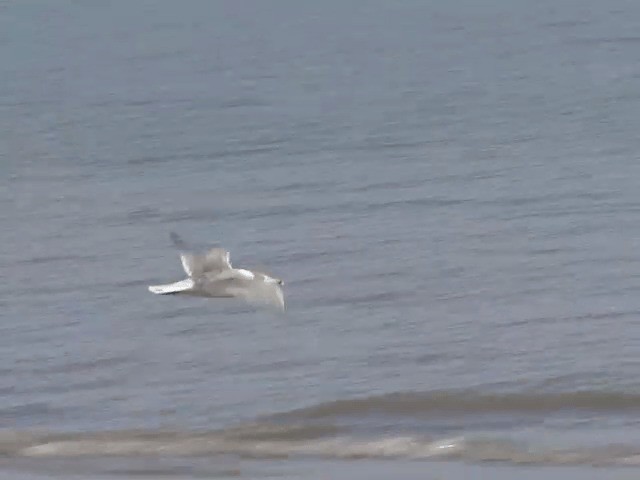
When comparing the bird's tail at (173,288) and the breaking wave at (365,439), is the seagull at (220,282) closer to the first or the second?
the bird's tail at (173,288)

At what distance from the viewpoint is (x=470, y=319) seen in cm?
1188

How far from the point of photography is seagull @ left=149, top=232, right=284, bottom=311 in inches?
375

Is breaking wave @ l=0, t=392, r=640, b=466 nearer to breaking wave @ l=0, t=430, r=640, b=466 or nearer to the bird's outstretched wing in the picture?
breaking wave @ l=0, t=430, r=640, b=466

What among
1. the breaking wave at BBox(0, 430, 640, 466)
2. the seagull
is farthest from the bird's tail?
the breaking wave at BBox(0, 430, 640, 466)

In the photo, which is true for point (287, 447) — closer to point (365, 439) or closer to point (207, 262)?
point (365, 439)

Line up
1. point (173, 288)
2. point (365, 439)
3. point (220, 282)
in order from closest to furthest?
point (173, 288)
point (220, 282)
point (365, 439)

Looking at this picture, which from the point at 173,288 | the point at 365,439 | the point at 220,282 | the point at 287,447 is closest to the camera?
the point at 173,288

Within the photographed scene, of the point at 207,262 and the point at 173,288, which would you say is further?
the point at 207,262

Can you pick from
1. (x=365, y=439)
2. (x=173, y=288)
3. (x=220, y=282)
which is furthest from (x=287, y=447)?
(x=173, y=288)

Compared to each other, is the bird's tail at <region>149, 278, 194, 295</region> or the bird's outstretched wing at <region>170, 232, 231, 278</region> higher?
the bird's outstretched wing at <region>170, 232, 231, 278</region>

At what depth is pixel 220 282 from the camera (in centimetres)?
953

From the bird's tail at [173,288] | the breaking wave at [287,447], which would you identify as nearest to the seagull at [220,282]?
the bird's tail at [173,288]

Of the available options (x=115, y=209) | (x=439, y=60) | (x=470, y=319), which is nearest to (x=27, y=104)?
(x=439, y=60)

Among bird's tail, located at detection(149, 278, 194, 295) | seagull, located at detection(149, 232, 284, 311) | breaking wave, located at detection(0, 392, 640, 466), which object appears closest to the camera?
bird's tail, located at detection(149, 278, 194, 295)
